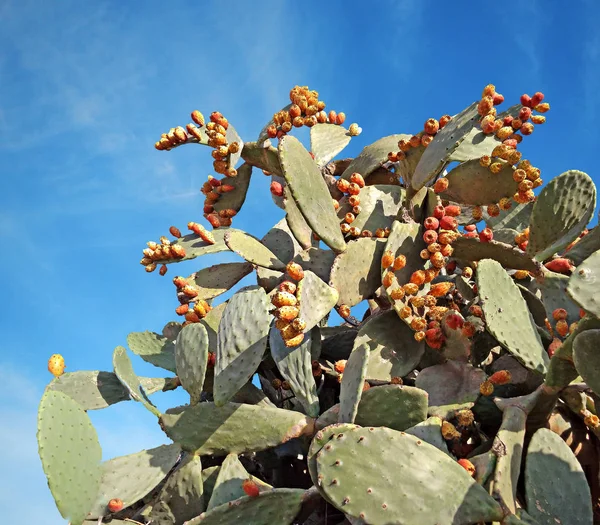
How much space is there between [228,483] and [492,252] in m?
1.22

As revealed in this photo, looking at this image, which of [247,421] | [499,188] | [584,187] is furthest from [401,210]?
[247,421]

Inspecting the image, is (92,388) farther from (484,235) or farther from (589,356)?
(589,356)

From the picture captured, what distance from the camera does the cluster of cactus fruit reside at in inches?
64.2

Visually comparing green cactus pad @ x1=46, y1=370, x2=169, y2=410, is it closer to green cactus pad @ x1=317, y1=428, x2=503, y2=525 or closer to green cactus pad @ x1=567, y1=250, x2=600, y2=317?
green cactus pad @ x1=317, y1=428, x2=503, y2=525

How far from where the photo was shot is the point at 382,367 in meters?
2.07

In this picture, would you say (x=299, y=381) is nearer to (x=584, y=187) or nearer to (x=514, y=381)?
(x=514, y=381)

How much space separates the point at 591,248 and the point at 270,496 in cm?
154

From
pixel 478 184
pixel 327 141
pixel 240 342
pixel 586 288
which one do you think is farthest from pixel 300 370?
pixel 327 141

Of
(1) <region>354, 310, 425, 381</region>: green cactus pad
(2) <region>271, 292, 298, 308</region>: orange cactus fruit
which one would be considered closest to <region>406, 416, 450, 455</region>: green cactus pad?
(1) <region>354, 310, 425, 381</region>: green cactus pad

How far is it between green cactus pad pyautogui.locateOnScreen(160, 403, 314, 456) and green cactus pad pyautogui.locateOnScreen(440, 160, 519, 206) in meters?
1.14

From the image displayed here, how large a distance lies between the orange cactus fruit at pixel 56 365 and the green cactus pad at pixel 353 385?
1.16m

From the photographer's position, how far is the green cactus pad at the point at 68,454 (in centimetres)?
186

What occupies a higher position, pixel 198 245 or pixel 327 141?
pixel 327 141

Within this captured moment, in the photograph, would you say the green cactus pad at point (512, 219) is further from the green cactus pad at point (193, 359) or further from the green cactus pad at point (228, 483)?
the green cactus pad at point (228, 483)
